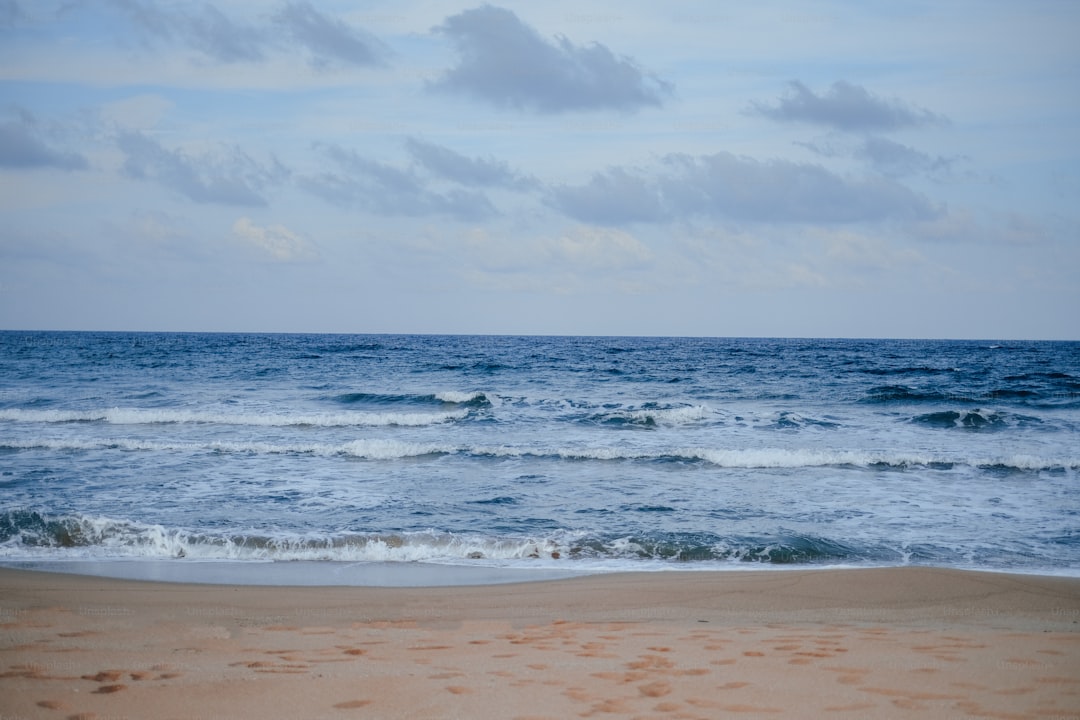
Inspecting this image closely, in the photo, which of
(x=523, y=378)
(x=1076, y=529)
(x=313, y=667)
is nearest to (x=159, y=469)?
(x=313, y=667)

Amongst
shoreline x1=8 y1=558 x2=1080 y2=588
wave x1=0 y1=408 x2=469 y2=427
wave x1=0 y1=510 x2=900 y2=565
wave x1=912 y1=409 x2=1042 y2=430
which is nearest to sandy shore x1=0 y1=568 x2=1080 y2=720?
shoreline x1=8 y1=558 x2=1080 y2=588

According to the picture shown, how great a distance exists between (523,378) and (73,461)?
2278 centimetres

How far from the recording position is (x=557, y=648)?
5301 millimetres

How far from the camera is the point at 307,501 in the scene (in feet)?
38.3

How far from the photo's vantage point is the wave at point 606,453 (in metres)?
15.2

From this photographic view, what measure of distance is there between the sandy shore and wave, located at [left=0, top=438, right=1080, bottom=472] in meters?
7.58

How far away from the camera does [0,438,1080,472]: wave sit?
15211mm

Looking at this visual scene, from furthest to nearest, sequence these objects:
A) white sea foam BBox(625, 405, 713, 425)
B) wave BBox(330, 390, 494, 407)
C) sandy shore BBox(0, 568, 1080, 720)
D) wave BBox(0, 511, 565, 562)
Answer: wave BBox(330, 390, 494, 407) < white sea foam BBox(625, 405, 713, 425) < wave BBox(0, 511, 565, 562) < sandy shore BBox(0, 568, 1080, 720)

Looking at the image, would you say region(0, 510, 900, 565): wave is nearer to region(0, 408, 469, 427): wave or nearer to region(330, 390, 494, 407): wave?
region(0, 408, 469, 427): wave

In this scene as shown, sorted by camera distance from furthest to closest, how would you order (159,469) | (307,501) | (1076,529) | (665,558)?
(159,469) → (307,501) → (1076,529) → (665,558)

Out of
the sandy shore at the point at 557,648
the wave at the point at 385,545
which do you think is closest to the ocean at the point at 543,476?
the wave at the point at 385,545

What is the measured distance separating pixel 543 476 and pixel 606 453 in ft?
8.47

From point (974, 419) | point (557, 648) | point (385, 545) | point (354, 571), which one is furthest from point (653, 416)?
point (557, 648)

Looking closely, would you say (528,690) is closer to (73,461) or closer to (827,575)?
(827,575)
